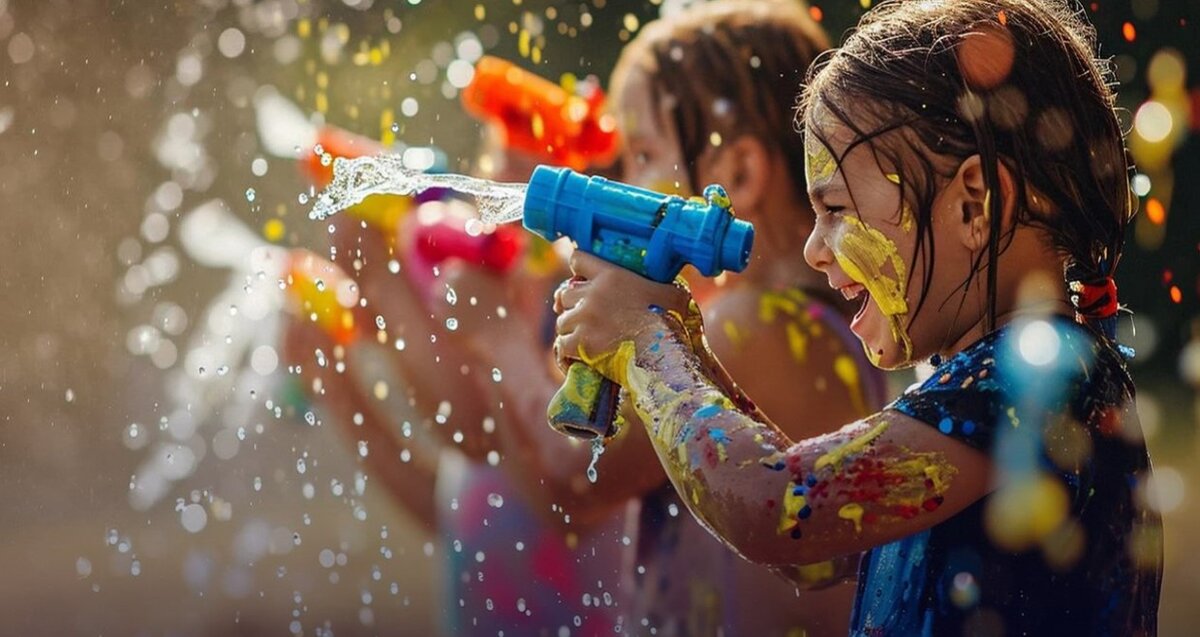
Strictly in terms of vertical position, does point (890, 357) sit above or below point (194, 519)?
above

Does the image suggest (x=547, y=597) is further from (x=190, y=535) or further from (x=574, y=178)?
(x=190, y=535)

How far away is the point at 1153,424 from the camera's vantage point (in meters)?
3.93

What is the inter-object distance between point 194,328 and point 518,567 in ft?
11.8

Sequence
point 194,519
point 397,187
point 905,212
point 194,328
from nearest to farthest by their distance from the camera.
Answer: point 905,212 < point 397,187 < point 194,519 < point 194,328

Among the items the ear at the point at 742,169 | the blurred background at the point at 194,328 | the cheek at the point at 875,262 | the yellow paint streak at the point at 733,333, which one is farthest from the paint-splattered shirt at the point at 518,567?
the cheek at the point at 875,262

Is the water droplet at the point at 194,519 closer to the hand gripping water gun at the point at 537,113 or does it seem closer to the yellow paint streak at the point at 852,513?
the hand gripping water gun at the point at 537,113

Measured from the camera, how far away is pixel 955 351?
1.08m

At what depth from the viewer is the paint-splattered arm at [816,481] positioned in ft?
3.13

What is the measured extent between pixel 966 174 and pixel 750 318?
0.83m

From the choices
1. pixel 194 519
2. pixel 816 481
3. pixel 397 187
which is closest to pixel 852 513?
pixel 816 481

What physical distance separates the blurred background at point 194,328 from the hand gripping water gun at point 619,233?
6.52 feet

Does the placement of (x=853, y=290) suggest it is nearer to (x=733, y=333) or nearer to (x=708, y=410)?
(x=708, y=410)

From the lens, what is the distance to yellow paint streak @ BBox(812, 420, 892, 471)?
96 centimetres

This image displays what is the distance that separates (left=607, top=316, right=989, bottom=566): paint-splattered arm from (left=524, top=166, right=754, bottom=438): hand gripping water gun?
12cm
